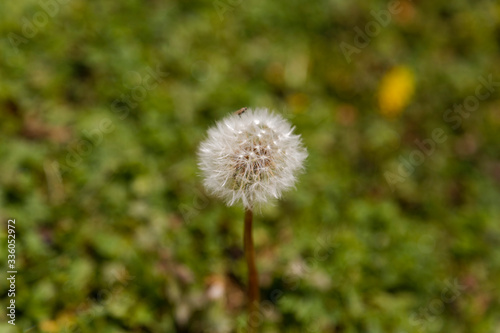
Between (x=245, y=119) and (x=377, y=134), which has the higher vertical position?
(x=377, y=134)

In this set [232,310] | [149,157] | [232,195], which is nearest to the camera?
[232,195]

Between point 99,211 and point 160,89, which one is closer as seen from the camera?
point 99,211

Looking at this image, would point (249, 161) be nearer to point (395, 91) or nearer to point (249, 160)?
point (249, 160)

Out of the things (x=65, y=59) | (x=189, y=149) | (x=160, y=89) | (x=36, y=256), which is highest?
(x=65, y=59)

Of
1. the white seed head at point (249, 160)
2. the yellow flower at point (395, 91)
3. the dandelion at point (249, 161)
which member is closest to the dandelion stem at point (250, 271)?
the dandelion at point (249, 161)

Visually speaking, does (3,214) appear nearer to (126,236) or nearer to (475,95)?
(126,236)

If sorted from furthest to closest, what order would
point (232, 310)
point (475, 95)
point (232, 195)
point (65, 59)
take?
point (475, 95)
point (65, 59)
point (232, 310)
point (232, 195)

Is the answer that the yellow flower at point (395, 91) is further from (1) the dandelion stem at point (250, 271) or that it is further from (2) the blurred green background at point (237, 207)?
(1) the dandelion stem at point (250, 271)

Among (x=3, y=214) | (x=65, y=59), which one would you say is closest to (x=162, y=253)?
(x=3, y=214)
